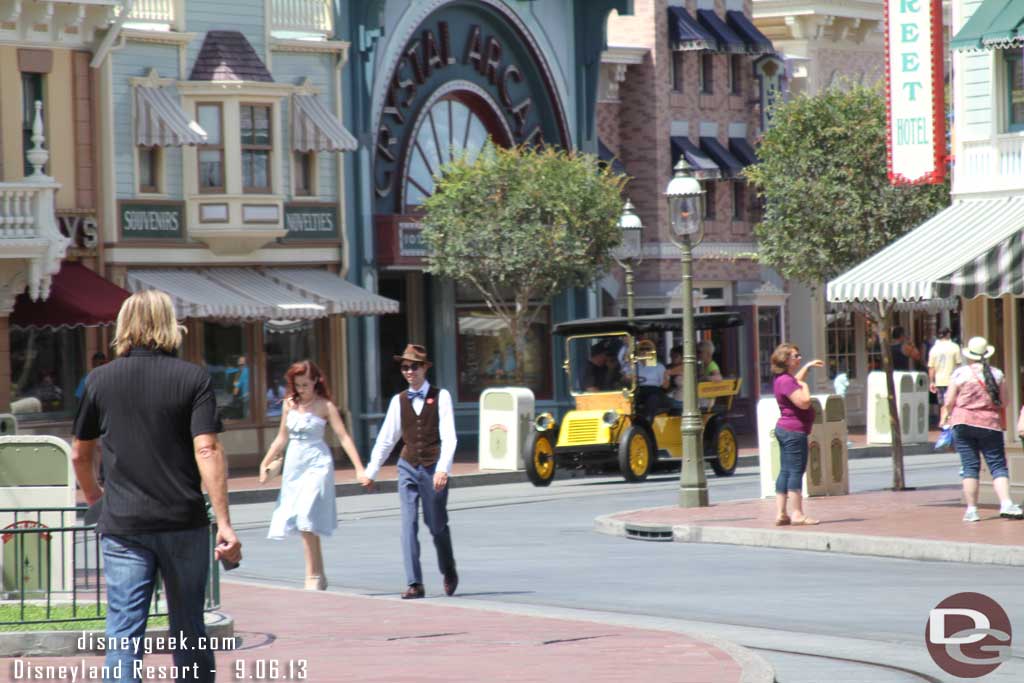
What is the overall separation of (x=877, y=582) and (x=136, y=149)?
20346 millimetres

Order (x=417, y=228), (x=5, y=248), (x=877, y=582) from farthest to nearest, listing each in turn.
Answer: (x=417, y=228) → (x=5, y=248) → (x=877, y=582)

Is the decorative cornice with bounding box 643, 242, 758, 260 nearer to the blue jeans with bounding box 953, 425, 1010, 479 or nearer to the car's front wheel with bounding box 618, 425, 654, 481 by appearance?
the car's front wheel with bounding box 618, 425, 654, 481

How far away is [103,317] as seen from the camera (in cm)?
3059

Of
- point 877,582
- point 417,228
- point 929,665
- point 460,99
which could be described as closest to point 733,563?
point 877,582

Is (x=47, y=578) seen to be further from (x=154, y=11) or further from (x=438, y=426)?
(x=154, y=11)

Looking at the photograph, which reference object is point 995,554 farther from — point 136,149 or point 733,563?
point 136,149

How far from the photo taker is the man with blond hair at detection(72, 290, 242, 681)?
8.02m

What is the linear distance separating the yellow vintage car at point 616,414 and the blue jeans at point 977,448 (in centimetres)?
873

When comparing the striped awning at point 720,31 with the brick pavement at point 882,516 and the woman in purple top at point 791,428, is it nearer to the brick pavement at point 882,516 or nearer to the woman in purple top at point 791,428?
the brick pavement at point 882,516

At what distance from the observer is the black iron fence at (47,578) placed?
11688 millimetres

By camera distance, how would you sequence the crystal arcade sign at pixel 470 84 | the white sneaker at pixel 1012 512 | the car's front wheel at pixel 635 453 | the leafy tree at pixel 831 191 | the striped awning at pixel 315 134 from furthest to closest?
the leafy tree at pixel 831 191, the crystal arcade sign at pixel 470 84, the striped awning at pixel 315 134, the car's front wheel at pixel 635 453, the white sneaker at pixel 1012 512

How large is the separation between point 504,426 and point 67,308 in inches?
261

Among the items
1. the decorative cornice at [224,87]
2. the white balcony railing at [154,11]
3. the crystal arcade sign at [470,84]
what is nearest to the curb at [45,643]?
the decorative cornice at [224,87]

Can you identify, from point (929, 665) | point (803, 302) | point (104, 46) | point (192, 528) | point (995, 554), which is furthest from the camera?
point (803, 302)
